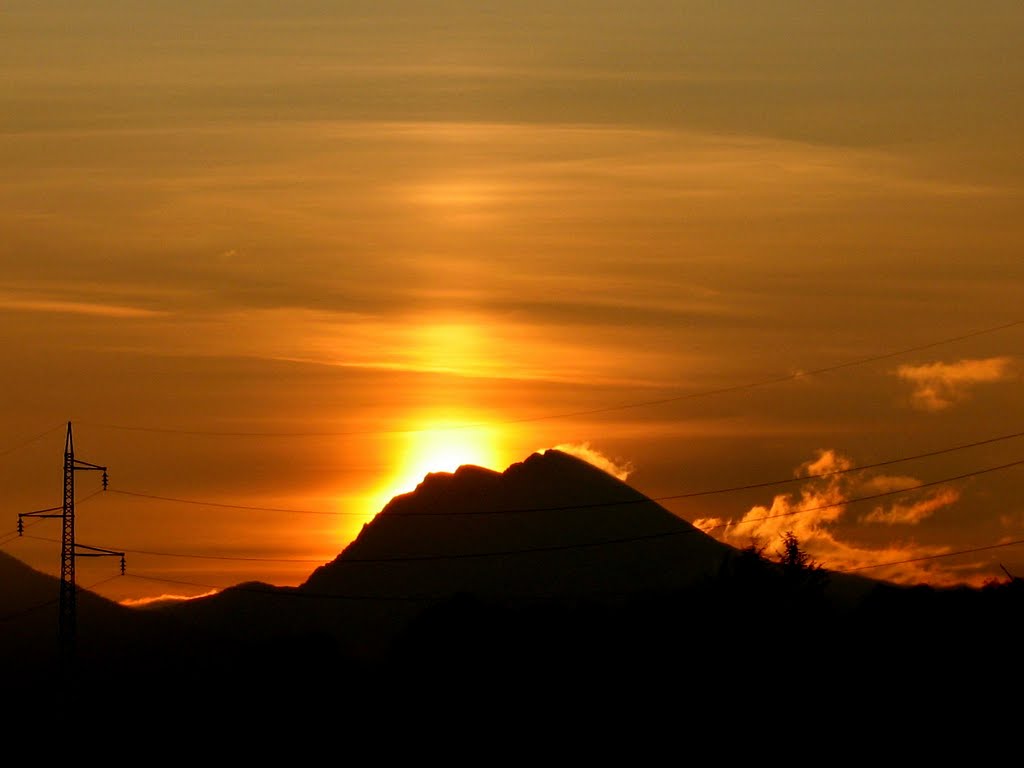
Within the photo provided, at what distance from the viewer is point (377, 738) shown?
12588 cm

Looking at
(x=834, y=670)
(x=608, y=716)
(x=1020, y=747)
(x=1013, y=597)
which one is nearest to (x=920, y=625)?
(x=1013, y=597)

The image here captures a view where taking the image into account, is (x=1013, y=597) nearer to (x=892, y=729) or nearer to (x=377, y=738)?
(x=892, y=729)

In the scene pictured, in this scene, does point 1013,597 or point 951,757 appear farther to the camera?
point 1013,597

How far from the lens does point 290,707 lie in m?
140

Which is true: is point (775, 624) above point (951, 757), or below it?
above

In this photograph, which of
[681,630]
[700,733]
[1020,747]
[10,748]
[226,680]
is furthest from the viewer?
[226,680]

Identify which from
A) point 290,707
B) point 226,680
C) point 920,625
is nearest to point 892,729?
point 920,625

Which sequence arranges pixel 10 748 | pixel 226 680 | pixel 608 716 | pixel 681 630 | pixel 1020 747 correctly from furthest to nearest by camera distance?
pixel 226 680 → pixel 10 748 → pixel 681 630 → pixel 608 716 → pixel 1020 747

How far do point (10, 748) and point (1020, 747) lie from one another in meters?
83.3

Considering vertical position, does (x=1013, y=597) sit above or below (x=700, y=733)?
above

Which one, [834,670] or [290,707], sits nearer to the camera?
[834,670]

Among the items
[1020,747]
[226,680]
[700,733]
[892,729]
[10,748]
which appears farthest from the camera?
[226,680]

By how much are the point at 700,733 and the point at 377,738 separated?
3064cm

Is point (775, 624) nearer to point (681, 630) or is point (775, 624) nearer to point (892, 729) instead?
point (681, 630)
